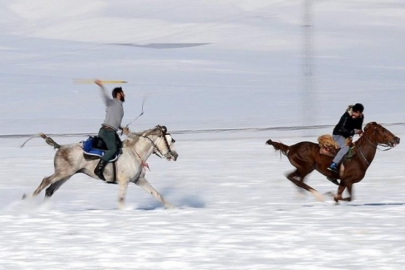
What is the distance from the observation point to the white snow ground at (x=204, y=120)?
11.2 m

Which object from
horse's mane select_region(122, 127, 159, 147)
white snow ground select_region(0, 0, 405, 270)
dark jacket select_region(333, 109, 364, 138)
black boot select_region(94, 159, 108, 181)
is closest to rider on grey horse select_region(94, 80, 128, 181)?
black boot select_region(94, 159, 108, 181)

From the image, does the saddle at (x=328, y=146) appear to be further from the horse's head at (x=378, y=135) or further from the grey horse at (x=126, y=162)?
the grey horse at (x=126, y=162)

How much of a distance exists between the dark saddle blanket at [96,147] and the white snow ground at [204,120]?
900mm

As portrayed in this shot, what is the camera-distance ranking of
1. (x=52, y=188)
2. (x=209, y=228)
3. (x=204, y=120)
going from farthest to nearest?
(x=204, y=120) < (x=52, y=188) < (x=209, y=228)

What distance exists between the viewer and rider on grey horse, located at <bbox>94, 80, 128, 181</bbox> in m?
15.0

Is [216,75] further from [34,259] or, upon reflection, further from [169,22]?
[34,259]

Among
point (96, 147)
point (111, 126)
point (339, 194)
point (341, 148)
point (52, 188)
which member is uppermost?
point (111, 126)

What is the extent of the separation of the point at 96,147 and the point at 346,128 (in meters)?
3.83

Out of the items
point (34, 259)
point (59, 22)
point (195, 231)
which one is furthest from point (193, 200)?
point (59, 22)

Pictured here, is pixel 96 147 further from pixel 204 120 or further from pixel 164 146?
pixel 204 120

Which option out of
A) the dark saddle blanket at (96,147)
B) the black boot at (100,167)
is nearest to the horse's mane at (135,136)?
the dark saddle blanket at (96,147)

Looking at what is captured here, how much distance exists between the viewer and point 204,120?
46750mm

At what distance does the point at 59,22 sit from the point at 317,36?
30827 millimetres

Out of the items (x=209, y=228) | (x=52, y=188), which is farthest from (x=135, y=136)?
(x=209, y=228)
